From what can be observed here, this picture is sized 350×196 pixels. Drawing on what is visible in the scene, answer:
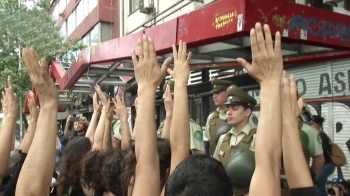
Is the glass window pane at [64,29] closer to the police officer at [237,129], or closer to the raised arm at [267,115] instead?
the police officer at [237,129]

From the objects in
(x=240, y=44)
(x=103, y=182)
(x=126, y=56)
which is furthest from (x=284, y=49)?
(x=103, y=182)

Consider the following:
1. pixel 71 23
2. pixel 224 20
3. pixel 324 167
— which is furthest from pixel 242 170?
pixel 71 23

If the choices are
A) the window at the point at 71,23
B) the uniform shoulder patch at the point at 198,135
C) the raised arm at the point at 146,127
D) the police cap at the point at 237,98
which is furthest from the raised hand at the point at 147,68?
the window at the point at 71,23

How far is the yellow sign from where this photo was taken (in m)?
4.12

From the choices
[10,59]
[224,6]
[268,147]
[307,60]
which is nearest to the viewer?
[268,147]

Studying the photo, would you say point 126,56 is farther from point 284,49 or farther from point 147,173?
point 147,173

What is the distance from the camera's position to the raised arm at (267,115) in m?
1.84

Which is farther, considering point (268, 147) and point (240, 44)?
point (240, 44)

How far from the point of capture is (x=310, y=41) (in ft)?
14.8

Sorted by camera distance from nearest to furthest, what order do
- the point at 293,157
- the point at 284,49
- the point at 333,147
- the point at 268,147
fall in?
the point at 268,147
the point at 293,157
the point at 333,147
the point at 284,49

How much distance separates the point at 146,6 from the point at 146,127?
35.1ft

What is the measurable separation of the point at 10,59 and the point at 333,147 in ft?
45.9

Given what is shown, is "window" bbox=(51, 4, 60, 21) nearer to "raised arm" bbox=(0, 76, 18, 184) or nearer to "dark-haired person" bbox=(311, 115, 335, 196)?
"dark-haired person" bbox=(311, 115, 335, 196)

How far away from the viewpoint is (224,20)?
425 cm
